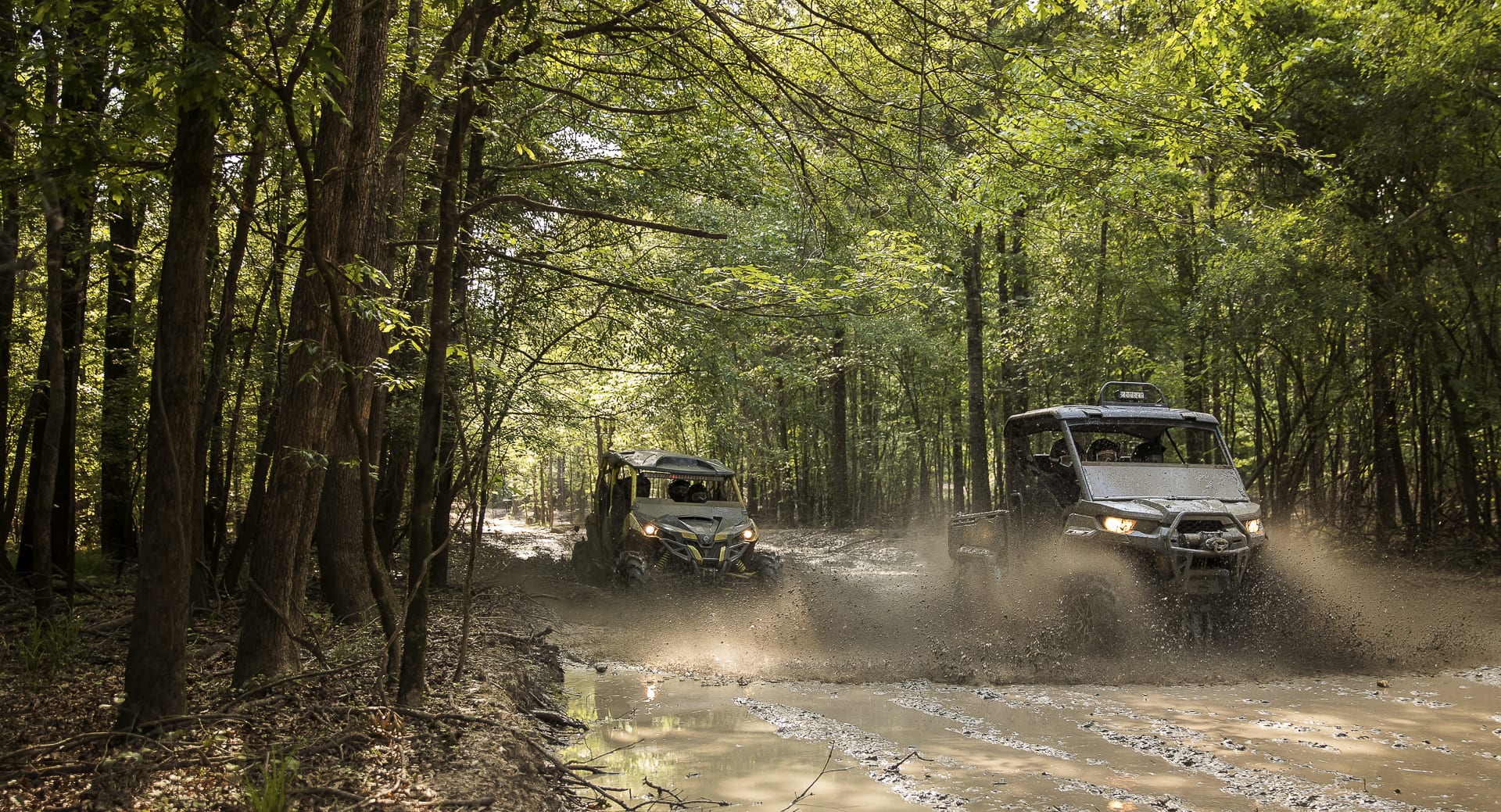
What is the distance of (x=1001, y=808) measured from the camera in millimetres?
4969

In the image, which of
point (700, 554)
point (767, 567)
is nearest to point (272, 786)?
point (700, 554)

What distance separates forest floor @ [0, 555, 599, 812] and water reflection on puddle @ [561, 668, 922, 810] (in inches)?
15.3

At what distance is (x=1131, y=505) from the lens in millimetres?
8859

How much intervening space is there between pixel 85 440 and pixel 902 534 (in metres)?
16.2

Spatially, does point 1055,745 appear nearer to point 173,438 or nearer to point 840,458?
point 173,438

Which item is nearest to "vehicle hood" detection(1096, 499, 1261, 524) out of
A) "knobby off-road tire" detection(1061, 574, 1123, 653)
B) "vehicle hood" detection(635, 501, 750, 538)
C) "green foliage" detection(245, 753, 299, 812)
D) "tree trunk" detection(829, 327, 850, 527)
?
"knobby off-road tire" detection(1061, 574, 1123, 653)

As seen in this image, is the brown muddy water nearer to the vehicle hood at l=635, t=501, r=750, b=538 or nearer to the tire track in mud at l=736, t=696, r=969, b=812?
the tire track in mud at l=736, t=696, r=969, b=812

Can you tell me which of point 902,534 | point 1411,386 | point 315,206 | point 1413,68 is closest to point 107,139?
point 315,206

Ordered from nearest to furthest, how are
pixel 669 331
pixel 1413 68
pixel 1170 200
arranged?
pixel 669 331 → pixel 1413 68 → pixel 1170 200

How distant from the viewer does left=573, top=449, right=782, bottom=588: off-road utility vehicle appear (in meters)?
12.9

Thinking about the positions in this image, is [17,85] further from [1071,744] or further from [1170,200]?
[1170,200]

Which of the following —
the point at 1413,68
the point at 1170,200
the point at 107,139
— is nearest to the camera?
the point at 107,139

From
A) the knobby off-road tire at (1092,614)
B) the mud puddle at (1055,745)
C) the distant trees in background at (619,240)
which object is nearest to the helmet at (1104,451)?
the knobby off-road tire at (1092,614)

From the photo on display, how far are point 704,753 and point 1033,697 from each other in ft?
9.05
